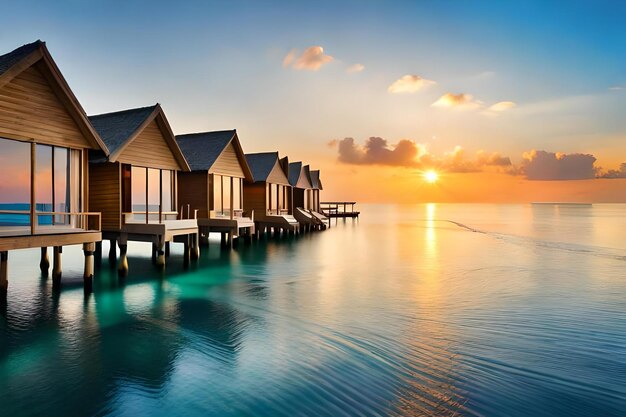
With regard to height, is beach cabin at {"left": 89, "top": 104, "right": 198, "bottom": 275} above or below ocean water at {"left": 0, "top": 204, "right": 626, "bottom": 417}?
above

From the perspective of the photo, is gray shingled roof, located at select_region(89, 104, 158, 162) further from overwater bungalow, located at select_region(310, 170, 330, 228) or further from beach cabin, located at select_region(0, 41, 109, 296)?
overwater bungalow, located at select_region(310, 170, 330, 228)

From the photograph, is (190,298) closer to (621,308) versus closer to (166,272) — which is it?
(166,272)

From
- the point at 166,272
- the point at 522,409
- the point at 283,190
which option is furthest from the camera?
the point at 283,190

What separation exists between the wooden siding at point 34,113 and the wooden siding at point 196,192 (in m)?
10.2

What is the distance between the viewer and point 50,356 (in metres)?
7.89

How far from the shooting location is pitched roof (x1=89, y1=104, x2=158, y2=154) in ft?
54.3

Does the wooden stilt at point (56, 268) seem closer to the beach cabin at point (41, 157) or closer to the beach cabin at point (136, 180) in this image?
the beach cabin at point (41, 157)

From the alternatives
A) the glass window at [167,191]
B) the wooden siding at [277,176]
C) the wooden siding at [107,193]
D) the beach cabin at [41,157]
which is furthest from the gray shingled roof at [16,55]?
the wooden siding at [277,176]

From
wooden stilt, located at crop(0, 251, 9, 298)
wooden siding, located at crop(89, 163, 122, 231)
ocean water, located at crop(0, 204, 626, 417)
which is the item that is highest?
wooden siding, located at crop(89, 163, 122, 231)

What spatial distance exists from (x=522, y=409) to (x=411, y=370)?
1938mm

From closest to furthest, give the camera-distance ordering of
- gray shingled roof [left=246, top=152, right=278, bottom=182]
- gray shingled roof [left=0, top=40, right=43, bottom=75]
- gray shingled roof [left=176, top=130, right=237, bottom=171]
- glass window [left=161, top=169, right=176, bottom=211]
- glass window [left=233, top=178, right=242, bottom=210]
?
gray shingled roof [left=0, top=40, right=43, bottom=75] < glass window [left=161, top=169, right=176, bottom=211] < gray shingled roof [left=176, top=130, right=237, bottom=171] < glass window [left=233, top=178, right=242, bottom=210] < gray shingled roof [left=246, top=152, right=278, bottom=182]

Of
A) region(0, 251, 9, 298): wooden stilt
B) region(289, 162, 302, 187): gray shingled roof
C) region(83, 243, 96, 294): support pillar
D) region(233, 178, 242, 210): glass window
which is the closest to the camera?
region(0, 251, 9, 298): wooden stilt

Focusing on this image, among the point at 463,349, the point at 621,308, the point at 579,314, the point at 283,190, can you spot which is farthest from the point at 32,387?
the point at 283,190

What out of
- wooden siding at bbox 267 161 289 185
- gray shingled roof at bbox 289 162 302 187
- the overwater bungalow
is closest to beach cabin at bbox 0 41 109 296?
wooden siding at bbox 267 161 289 185
